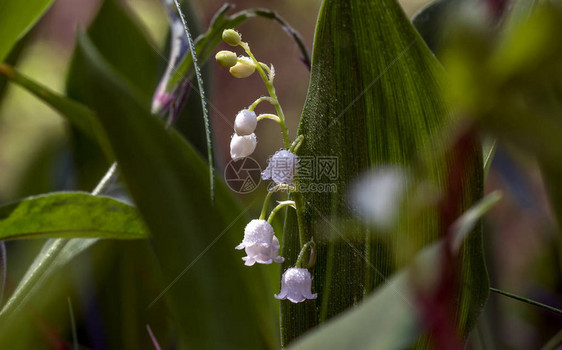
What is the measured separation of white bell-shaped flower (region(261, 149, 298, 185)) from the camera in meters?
0.25

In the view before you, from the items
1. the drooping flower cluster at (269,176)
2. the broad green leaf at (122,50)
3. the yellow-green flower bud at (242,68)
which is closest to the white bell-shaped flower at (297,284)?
the drooping flower cluster at (269,176)

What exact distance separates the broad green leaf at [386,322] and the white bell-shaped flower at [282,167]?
0.13 m

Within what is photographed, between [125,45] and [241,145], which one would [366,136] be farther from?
[125,45]

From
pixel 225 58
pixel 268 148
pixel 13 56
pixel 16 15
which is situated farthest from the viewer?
pixel 268 148

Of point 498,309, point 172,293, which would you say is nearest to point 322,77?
point 172,293

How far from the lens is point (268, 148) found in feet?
2.18

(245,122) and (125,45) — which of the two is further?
(125,45)

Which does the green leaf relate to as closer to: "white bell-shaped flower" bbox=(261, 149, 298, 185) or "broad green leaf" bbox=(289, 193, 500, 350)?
"white bell-shaped flower" bbox=(261, 149, 298, 185)

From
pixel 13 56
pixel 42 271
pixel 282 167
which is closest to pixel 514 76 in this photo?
pixel 282 167

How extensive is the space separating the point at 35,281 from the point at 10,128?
55cm

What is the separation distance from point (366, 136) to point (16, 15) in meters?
0.26

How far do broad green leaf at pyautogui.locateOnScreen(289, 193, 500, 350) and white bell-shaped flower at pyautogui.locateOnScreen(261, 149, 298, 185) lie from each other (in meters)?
0.13

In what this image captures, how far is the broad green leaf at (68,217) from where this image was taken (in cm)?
30

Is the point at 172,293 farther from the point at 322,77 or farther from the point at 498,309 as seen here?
the point at 498,309
